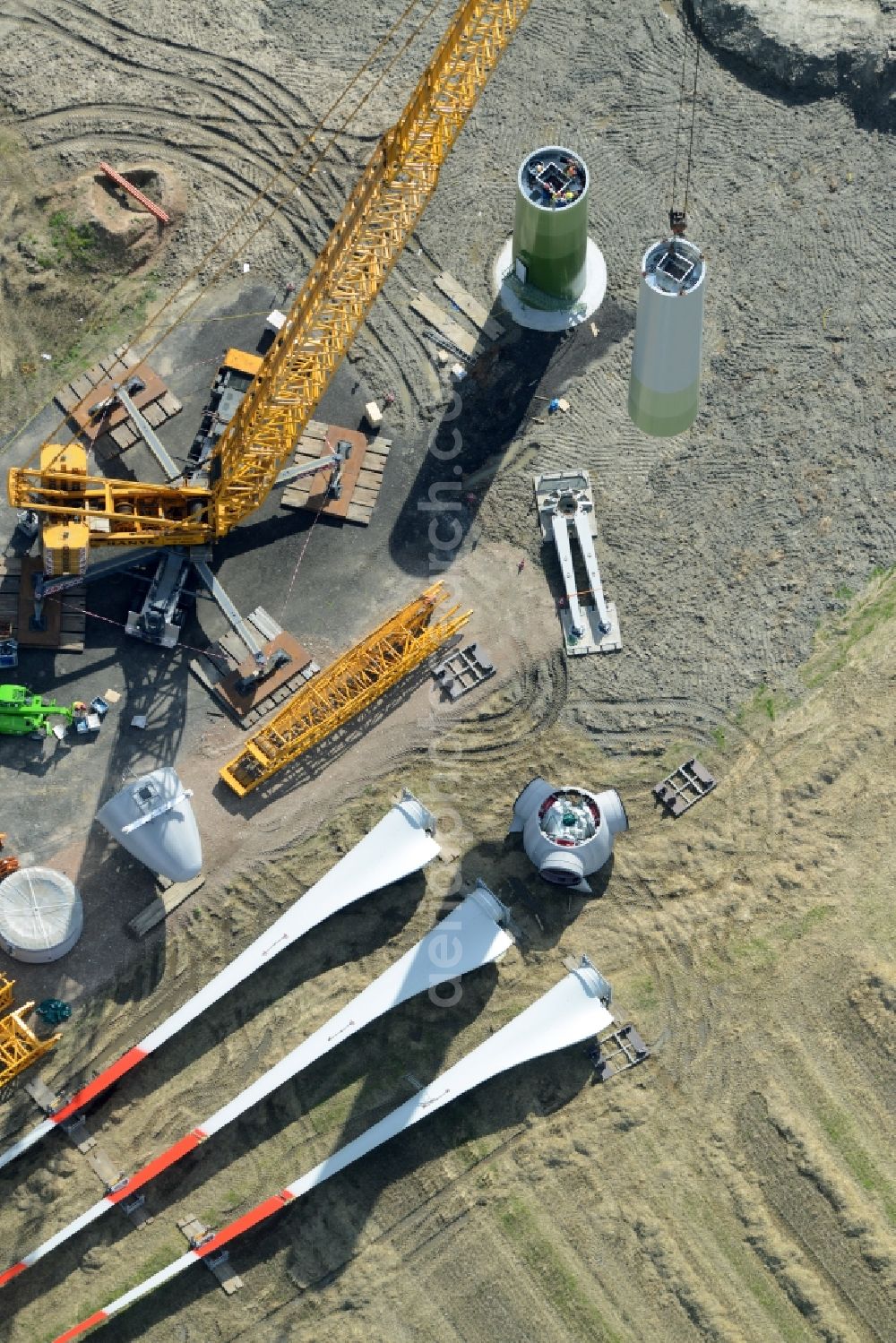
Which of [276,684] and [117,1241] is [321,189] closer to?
[276,684]

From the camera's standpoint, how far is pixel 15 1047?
68000 mm

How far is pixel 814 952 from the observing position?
69.4 metres

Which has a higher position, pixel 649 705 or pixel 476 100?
pixel 476 100

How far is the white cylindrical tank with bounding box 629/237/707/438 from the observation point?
64.6 m

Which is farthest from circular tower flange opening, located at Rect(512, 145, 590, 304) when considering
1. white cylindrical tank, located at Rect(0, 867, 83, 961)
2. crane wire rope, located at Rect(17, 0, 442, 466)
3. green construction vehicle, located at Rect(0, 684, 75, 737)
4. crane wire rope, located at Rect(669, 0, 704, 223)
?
white cylindrical tank, located at Rect(0, 867, 83, 961)

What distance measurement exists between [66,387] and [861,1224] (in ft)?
134

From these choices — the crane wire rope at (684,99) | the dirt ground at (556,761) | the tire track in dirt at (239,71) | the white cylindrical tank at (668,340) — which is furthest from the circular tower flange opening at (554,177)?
the tire track in dirt at (239,71)

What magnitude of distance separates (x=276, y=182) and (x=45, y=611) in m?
18.8

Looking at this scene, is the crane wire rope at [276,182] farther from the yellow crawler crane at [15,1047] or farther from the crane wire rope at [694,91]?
the yellow crawler crane at [15,1047]

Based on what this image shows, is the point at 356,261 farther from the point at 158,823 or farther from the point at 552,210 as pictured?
the point at 158,823

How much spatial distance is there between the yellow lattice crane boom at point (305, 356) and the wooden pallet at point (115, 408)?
11.9 feet

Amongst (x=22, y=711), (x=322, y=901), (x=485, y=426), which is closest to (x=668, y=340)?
(x=485, y=426)

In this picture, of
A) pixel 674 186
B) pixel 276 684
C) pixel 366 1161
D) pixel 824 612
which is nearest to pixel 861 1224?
pixel 366 1161

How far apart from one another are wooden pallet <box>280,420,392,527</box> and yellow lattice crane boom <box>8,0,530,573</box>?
2.64 metres
